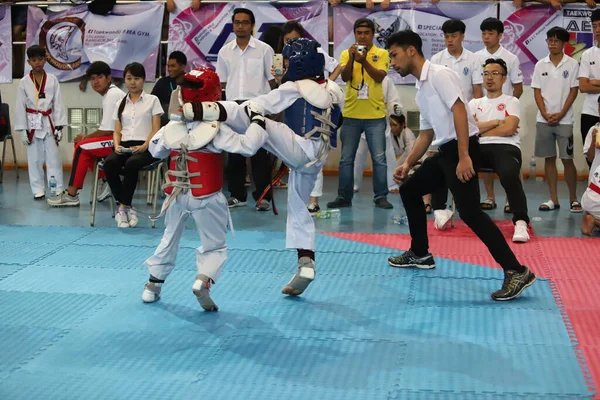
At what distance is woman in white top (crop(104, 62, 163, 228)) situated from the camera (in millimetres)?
7000

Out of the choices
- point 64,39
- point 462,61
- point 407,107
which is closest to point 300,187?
point 462,61

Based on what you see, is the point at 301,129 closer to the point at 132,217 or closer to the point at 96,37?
the point at 132,217

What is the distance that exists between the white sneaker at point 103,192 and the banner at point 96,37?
230 cm

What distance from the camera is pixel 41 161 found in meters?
8.60

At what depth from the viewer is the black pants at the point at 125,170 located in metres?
7.00

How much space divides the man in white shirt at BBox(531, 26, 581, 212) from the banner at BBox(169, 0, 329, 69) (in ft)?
9.46

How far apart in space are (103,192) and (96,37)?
287 cm

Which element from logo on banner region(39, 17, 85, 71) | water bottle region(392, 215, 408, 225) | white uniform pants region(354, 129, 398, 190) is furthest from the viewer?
logo on banner region(39, 17, 85, 71)

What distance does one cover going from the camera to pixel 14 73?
10.9 meters

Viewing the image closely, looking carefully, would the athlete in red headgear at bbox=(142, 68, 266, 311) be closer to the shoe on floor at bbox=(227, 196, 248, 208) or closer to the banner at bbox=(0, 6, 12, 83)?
the shoe on floor at bbox=(227, 196, 248, 208)

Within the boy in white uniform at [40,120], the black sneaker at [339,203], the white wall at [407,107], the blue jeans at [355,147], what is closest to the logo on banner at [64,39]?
the white wall at [407,107]

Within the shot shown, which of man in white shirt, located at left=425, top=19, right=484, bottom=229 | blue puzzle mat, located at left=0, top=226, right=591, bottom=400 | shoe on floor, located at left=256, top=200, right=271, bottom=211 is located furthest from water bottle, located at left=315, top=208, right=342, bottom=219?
blue puzzle mat, located at left=0, top=226, right=591, bottom=400

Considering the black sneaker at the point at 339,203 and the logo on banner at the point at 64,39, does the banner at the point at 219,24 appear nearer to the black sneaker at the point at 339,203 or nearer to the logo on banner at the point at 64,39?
the logo on banner at the point at 64,39

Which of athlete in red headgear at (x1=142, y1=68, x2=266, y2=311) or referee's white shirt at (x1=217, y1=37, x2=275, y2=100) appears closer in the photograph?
athlete in red headgear at (x1=142, y1=68, x2=266, y2=311)
